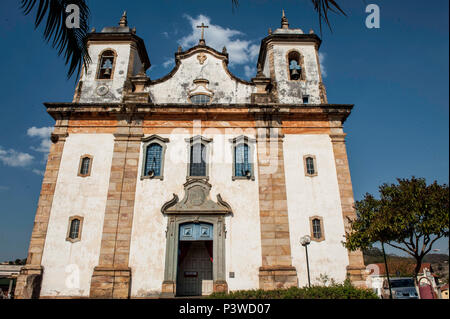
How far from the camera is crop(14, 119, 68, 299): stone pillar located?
12.3 meters

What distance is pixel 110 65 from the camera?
17625 millimetres

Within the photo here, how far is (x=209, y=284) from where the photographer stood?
13984mm

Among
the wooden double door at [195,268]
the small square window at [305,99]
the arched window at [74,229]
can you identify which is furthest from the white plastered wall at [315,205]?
the arched window at [74,229]

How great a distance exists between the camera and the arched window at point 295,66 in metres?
17.3

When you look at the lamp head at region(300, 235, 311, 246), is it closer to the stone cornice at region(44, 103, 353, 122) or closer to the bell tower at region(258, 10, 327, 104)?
the stone cornice at region(44, 103, 353, 122)

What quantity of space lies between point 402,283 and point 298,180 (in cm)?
808

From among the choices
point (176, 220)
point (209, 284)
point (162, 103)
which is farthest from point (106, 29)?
point (209, 284)

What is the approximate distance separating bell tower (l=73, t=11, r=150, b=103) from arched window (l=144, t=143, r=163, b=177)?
3.39m

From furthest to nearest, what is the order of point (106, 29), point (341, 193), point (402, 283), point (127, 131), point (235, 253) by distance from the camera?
point (106, 29) → point (402, 283) → point (127, 131) → point (341, 193) → point (235, 253)

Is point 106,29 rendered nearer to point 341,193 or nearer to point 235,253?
point 235,253

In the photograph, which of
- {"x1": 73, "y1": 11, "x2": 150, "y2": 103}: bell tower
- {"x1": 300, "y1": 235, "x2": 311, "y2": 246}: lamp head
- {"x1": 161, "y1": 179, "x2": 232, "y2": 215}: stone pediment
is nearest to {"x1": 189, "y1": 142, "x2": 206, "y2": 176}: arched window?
{"x1": 161, "y1": 179, "x2": 232, "y2": 215}: stone pediment

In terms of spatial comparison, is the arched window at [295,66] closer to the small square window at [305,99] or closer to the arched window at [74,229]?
the small square window at [305,99]

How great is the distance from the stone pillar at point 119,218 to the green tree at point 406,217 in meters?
9.16

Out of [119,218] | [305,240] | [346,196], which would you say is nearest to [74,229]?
[119,218]
